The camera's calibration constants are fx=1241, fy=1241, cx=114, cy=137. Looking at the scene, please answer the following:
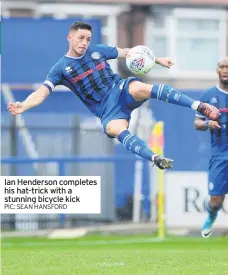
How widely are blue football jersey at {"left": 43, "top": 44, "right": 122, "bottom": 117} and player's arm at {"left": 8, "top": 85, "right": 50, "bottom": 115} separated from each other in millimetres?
138

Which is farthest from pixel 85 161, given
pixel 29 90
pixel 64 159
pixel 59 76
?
pixel 59 76

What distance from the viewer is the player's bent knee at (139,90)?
14.1m

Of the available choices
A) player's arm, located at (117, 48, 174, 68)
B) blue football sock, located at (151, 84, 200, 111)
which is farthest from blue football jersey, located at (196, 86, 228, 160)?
blue football sock, located at (151, 84, 200, 111)

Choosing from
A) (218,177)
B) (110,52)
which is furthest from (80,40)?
(218,177)

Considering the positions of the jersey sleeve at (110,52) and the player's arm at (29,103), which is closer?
the player's arm at (29,103)

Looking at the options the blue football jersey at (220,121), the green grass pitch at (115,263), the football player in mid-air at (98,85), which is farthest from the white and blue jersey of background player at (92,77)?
the blue football jersey at (220,121)

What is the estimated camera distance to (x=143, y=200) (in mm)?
21547

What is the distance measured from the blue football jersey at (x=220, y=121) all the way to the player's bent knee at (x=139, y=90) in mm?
2250

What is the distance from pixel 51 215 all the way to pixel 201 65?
14.4m

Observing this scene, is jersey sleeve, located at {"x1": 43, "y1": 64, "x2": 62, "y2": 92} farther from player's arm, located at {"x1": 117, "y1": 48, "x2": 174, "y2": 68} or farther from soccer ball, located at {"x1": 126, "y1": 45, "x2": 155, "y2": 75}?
soccer ball, located at {"x1": 126, "y1": 45, "x2": 155, "y2": 75}

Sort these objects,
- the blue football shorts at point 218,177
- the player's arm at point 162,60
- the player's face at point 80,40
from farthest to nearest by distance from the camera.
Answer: the blue football shorts at point 218,177
the player's face at point 80,40
the player's arm at point 162,60

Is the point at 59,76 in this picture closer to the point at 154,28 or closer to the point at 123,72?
the point at 123,72

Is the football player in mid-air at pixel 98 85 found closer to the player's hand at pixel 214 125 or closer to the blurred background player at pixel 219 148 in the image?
the player's hand at pixel 214 125

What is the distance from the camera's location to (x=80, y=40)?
48.4 feet
